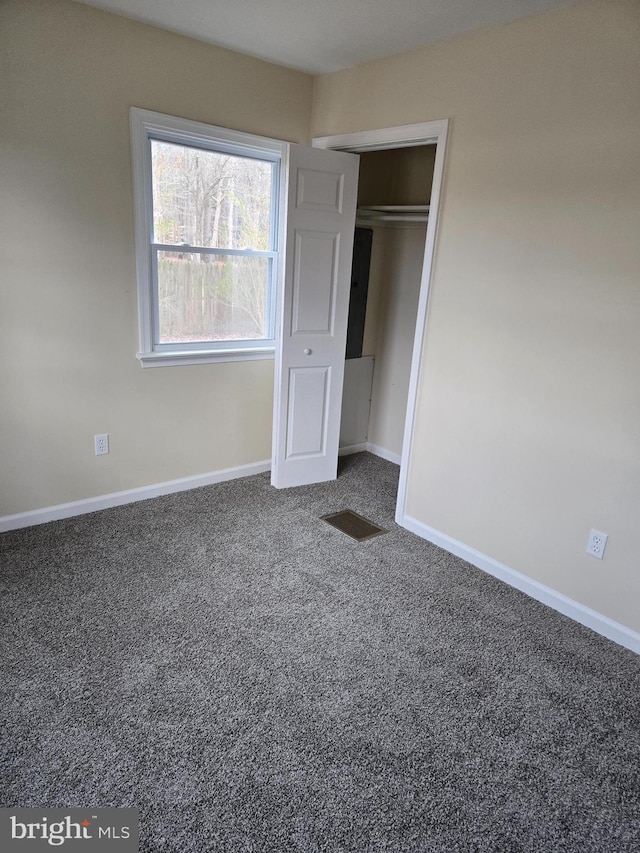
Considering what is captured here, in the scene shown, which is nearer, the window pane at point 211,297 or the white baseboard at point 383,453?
the window pane at point 211,297

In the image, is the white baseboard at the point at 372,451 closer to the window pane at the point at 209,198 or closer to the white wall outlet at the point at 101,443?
the window pane at the point at 209,198

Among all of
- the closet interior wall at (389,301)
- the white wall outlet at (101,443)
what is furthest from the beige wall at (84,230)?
the closet interior wall at (389,301)

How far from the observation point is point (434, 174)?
110 inches

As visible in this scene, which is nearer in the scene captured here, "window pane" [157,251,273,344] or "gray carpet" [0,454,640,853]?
"gray carpet" [0,454,640,853]

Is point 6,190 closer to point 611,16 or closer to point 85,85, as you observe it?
point 85,85

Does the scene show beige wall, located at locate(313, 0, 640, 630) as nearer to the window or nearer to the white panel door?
the white panel door

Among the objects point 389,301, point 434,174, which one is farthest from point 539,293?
point 389,301

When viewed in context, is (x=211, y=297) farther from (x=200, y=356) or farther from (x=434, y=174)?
(x=434, y=174)

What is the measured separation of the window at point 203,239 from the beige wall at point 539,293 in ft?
2.82

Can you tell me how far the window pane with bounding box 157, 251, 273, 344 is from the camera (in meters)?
3.16

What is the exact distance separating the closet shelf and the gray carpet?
7.00ft

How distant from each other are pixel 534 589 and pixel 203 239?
2624mm

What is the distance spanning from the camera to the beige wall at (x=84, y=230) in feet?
8.27

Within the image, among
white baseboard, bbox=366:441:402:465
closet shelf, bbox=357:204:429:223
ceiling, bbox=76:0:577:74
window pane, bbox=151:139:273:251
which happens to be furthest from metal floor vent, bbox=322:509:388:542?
ceiling, bbox=76:0:577:74
